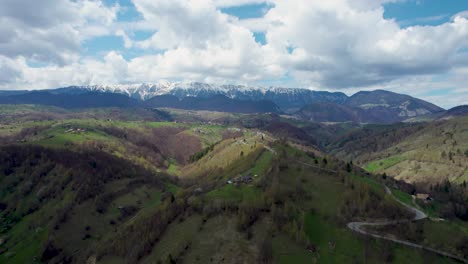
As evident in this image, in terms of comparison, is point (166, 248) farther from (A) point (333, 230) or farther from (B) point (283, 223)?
(A) point (333, 230)

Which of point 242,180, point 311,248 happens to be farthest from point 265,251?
point 242,180

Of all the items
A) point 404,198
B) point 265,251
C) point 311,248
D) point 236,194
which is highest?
point 236,194

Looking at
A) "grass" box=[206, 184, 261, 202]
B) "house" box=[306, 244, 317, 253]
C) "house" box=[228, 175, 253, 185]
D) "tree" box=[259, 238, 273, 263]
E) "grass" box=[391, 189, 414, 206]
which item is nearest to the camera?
"tree" box=[259, 238, 273, 263]

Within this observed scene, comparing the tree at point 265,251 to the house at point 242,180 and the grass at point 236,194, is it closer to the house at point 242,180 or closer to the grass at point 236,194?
the grass at point 236,194

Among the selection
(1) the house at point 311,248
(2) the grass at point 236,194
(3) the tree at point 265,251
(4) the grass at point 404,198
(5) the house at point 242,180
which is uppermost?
(5) the house at point 242,180

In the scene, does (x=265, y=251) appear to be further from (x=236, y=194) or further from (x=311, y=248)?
(x=236, y=194)

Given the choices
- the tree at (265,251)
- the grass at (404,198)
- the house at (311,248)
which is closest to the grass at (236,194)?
the tree at (265,251)

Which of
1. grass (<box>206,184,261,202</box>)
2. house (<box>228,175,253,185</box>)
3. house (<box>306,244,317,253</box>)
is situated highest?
house (<box>228,175,253,185</box>)

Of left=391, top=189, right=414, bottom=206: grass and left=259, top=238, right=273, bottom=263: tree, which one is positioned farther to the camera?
left=391, top=189, right=414, bottom=206: grass

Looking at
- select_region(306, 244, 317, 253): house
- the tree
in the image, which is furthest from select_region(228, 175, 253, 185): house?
select_region(306, 244, 317, 253): house

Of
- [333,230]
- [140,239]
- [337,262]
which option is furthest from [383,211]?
[140,239]

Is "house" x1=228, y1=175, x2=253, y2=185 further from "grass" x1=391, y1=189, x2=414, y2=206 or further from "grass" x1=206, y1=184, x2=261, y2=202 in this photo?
"grass" x1=391, y1=189, x2=414, y2=206
